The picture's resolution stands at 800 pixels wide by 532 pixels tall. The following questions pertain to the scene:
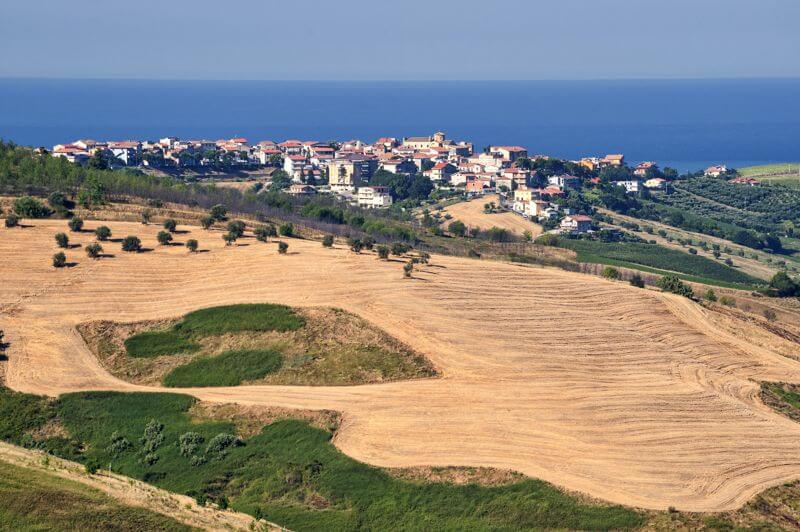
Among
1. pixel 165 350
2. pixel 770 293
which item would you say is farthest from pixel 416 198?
pixel 165 350

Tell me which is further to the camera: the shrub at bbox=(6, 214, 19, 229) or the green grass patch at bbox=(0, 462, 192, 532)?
the shrub at bbox=(6, 214, 19, 229)

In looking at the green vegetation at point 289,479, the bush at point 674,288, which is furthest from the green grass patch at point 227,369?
the bush at point 674,288

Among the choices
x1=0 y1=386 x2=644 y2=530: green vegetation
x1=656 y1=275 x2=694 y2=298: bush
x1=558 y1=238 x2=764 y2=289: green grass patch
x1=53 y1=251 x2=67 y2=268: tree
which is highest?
x1=53 y1=251 x2=67 y2=268: tree

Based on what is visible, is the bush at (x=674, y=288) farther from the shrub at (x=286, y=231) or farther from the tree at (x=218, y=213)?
the tree at (x=218, y=213)

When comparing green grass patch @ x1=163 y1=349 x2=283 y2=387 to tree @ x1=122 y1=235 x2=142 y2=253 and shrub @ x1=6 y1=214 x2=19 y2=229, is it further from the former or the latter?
shrub @ x1=6 y1=214 x2=19 y2=229

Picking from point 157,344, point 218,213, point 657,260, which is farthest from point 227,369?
point 657,260

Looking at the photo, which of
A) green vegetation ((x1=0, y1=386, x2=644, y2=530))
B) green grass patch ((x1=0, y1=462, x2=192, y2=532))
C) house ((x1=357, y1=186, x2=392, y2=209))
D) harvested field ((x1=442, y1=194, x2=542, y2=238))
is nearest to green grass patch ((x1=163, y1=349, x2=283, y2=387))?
green vegetation ((x1=0, y1=386, x2=644, y2=530))
